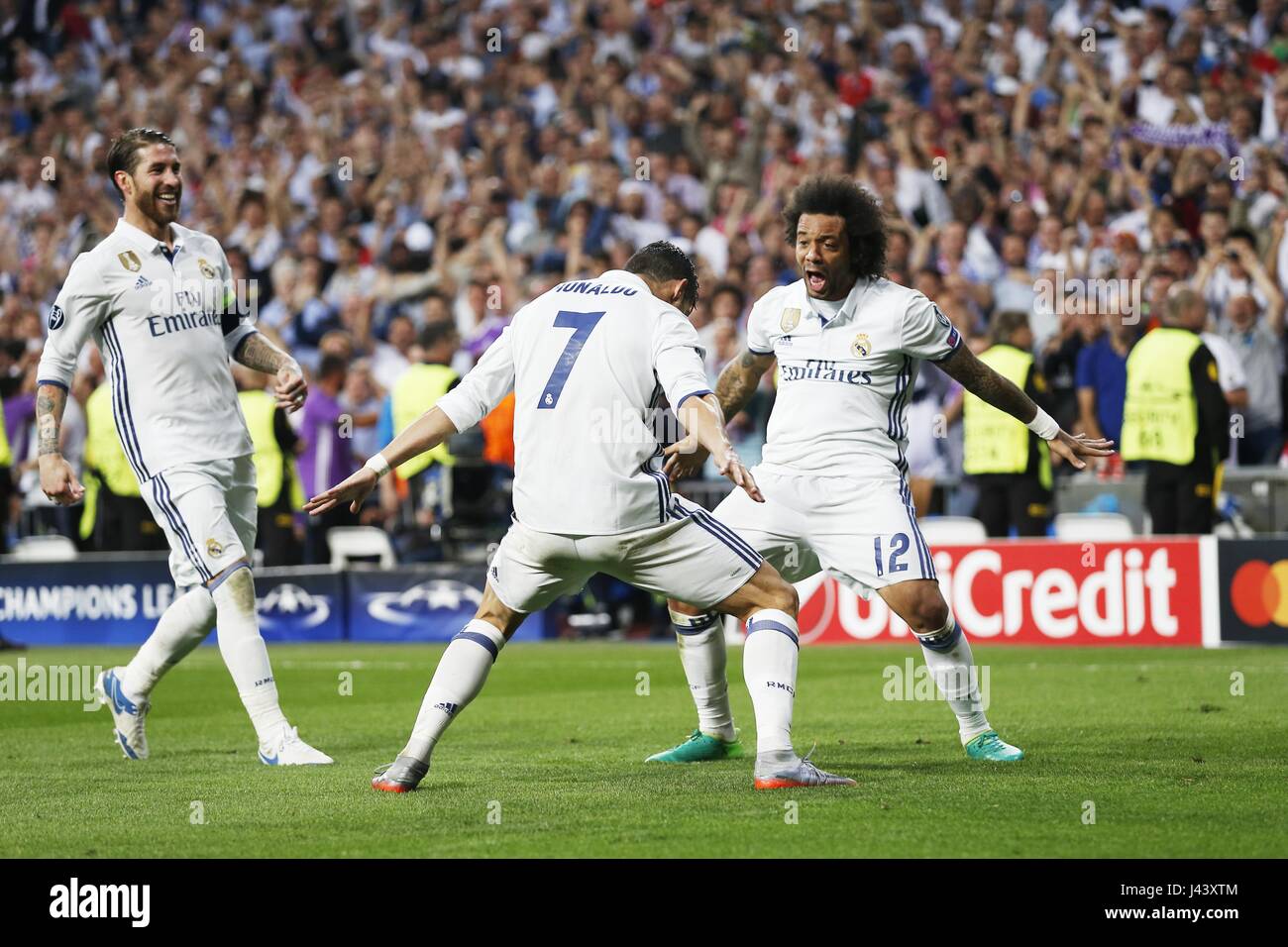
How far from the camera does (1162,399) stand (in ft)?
48.4

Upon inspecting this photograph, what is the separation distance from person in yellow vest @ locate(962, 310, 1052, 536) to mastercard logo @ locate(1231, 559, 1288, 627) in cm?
172

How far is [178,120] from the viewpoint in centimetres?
2478

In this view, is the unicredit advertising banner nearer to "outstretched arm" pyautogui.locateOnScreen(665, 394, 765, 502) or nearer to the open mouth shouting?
the open mouth shouting

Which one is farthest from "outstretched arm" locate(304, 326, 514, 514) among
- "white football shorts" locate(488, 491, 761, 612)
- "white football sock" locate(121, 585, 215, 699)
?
"white football sock" locate(121, 585, 215, 699)

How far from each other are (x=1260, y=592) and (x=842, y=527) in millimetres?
7543

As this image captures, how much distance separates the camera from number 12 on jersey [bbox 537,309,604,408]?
23.2 ft

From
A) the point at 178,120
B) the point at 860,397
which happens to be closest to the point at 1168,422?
the point at 860,397

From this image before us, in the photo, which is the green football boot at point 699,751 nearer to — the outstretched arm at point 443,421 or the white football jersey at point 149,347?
the outstretched arm at point 443,421

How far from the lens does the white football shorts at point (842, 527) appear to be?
785 centimetres

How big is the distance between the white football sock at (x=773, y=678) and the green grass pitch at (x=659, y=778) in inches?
8.2

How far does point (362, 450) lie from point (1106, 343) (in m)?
7.76

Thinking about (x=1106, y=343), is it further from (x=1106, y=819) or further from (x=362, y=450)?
(x=1106, y=819)

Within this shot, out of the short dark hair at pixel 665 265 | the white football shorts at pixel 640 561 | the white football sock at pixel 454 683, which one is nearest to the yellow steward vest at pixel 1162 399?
the short dark hair at pixel 665 265

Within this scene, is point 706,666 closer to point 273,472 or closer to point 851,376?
point 851,376
